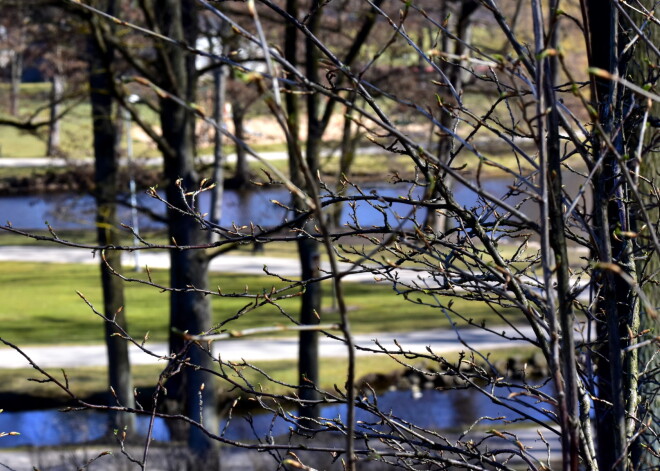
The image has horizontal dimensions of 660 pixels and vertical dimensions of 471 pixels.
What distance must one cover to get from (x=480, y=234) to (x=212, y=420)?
877 cm

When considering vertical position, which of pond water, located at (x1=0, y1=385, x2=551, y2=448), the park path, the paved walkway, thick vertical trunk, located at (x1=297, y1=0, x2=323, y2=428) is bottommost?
pond water, located at (x1=0, y1=385, x2=551, y2=448)

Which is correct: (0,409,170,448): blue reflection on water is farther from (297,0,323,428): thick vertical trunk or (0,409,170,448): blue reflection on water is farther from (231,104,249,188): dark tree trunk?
(231,104,249,188): dark tree trunk

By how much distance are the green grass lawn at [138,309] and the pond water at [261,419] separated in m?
2.46

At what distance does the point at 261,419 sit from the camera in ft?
41.3

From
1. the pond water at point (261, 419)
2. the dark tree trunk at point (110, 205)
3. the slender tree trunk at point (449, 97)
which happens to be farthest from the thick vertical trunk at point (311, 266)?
the dark tree trunk at point (110, 205)

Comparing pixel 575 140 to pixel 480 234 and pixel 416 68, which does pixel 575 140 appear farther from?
pixel 416 68

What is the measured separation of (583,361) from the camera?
3232 mm

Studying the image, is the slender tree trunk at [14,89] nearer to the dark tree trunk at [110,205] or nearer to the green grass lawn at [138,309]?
the green grass lawn at [138,309]

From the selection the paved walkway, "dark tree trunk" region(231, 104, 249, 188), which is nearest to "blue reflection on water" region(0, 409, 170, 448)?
the paved walkway

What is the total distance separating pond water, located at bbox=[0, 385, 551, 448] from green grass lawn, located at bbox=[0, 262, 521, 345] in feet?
8.09

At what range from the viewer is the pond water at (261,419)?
452 inches

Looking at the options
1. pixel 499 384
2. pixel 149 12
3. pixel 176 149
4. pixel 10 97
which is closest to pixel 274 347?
pixel 176 149

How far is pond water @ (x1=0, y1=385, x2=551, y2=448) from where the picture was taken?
11477mm

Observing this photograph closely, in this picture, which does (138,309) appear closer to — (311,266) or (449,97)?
(449,97)
